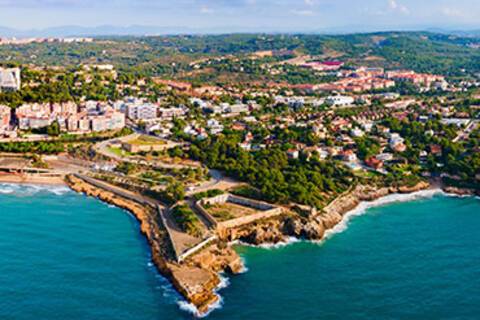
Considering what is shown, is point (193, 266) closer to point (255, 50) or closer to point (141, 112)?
point (141, 112)

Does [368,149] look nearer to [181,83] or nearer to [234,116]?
[234,116]

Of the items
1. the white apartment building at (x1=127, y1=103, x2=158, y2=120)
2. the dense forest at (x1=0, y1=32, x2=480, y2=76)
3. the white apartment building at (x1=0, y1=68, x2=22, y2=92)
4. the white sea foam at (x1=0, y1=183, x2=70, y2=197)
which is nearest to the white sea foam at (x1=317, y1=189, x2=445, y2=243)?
the white sea foam at (x1=0, y1=183, x2=70, y2=197)

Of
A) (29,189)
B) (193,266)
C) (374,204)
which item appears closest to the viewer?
(193,266)

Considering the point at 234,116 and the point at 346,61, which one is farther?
the point at 346,61

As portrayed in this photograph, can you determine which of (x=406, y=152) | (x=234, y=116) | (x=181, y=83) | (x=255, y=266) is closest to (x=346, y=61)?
(x=181, y=83)

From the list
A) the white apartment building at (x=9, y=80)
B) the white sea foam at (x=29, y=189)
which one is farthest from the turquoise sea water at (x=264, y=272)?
the white apartment building at (x=9, y=80)

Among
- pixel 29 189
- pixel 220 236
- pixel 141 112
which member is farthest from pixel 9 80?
pixel 220 236

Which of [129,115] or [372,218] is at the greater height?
[129,115]
